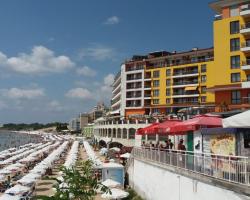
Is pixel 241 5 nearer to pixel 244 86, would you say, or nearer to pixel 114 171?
pixel 244 86

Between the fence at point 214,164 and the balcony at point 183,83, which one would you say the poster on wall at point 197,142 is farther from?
the balcony at point 183,83

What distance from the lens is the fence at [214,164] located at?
41.2 ft

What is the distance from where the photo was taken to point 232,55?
152ft

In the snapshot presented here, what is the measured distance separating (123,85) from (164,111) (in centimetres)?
1263

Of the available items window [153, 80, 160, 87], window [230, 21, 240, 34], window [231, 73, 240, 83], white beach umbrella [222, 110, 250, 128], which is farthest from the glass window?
white beach umbrella [222, 110, 250, 128]

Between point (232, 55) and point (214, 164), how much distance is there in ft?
112

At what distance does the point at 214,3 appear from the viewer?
1876 inches

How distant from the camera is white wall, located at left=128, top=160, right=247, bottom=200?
14088 millimetres

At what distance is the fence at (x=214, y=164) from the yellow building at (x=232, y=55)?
25.2 m

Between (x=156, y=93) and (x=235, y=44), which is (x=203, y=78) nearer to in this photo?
(x=156, y=93)

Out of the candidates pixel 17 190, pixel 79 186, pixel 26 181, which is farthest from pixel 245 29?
pixel 79 186

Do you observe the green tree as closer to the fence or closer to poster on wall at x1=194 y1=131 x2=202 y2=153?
the fence

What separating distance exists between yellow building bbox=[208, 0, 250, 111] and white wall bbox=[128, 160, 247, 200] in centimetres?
1839

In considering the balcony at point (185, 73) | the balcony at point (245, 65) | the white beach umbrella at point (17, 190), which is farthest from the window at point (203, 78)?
the white beach umbrella at point (17, 190)
